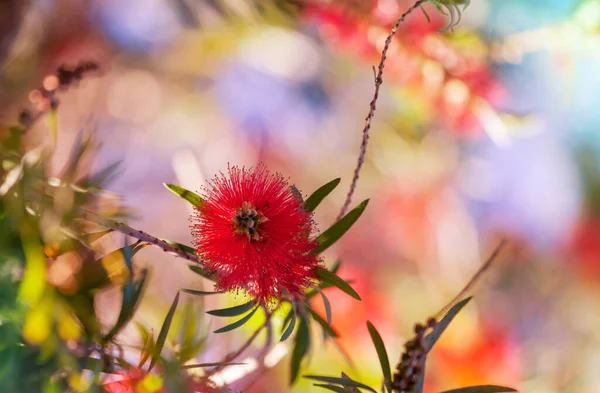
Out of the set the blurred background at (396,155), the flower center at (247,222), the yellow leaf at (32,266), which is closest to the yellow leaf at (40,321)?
the yellow leaf at (32,266)

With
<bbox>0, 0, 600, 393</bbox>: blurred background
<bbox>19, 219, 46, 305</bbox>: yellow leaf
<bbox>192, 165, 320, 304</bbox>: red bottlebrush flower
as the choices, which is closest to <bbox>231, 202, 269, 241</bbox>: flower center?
<bbox>192, 165, 320, 304</bbox>: red bottlebrush flower

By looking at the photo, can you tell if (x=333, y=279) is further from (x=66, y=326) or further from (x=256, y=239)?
(x=66, y=326)

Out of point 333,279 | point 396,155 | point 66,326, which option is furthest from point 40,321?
point 396,155

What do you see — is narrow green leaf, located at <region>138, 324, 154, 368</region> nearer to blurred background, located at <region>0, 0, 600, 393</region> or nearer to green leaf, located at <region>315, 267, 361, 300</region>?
green leaf, located at <region>315, 267, 361, 300</region>

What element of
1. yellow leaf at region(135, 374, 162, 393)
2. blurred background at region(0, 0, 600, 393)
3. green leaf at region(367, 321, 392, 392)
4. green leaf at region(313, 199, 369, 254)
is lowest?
yellow leaf at region(135, 374, 162, 393)

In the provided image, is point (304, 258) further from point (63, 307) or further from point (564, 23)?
point (564, 23)

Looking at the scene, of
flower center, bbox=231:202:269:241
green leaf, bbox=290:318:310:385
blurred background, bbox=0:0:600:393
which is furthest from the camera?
blurred background, bbox=0:0:600:393

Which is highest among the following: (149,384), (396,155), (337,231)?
(396,155)

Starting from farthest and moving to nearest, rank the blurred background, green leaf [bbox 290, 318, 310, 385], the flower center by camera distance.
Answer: the blurred background, green leaf [bbox 290, 318, 310, 385], the flower center
